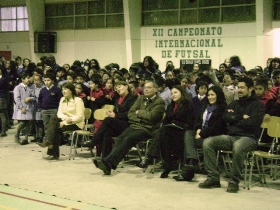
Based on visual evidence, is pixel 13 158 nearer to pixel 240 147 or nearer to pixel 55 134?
pixel 55 134

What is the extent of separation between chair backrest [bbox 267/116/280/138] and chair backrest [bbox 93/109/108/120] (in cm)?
290

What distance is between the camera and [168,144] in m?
7.63

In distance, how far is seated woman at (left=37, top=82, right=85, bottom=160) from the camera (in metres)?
9.02

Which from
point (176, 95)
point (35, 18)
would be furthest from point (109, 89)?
point (35, 18)

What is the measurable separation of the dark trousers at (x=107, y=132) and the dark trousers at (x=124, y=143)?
269 mm

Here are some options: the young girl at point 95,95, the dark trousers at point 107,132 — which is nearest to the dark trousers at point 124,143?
the dark trousers at point 107,132

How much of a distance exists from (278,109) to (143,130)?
2.09 m

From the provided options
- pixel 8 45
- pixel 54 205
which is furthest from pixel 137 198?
pixel 8 45

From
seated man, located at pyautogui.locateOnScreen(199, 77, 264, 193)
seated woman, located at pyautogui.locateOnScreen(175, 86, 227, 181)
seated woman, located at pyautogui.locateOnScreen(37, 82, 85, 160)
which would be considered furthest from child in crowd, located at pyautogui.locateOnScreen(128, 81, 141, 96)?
seated man, located at pyautogui.locateOnScreen(199, 77, 264, 193)

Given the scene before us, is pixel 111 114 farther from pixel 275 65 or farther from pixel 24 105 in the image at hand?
pixel 275 65

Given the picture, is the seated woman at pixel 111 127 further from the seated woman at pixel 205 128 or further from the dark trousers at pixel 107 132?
the seated woman at pixel 205 128

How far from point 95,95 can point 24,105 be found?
5.51 ft

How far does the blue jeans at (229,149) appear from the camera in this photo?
6941mm

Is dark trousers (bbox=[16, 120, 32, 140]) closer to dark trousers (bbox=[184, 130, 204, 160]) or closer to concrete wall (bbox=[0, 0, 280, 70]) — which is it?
dark trousers (bbox=[184, 130, 204, 160])
